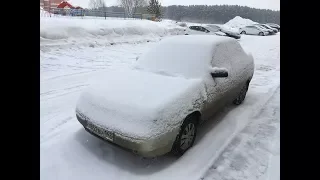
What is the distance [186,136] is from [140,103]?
0.82 m

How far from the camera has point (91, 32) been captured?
16.3 m

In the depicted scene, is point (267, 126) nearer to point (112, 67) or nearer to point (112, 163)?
point (112, 163)

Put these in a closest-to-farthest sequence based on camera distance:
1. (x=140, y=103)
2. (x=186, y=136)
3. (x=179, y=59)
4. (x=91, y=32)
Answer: (x=140, y=103) → (x=186, y=136) → (x=179, y=59) → (x=91, y=32)

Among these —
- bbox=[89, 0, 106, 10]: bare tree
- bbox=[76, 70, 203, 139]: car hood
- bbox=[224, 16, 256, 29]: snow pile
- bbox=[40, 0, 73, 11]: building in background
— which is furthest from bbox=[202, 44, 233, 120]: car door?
bbox=[89, 0, 106, 10]: bare tree

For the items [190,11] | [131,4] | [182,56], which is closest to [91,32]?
[182,56]

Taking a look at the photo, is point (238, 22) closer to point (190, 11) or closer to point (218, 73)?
point (190, 11)

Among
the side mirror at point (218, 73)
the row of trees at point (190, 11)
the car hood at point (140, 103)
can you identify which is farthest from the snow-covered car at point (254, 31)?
the car hood at point (140, 103)

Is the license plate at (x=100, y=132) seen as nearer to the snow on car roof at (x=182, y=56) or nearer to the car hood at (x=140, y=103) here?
the car hood at (x=140, y=103)

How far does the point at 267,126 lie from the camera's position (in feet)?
15.8

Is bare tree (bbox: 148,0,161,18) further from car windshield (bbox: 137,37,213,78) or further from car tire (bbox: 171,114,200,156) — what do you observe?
car tire (bbox: 171,114,200,156)

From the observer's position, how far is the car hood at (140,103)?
3176mm

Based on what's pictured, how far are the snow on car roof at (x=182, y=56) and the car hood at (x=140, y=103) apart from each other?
259mm
